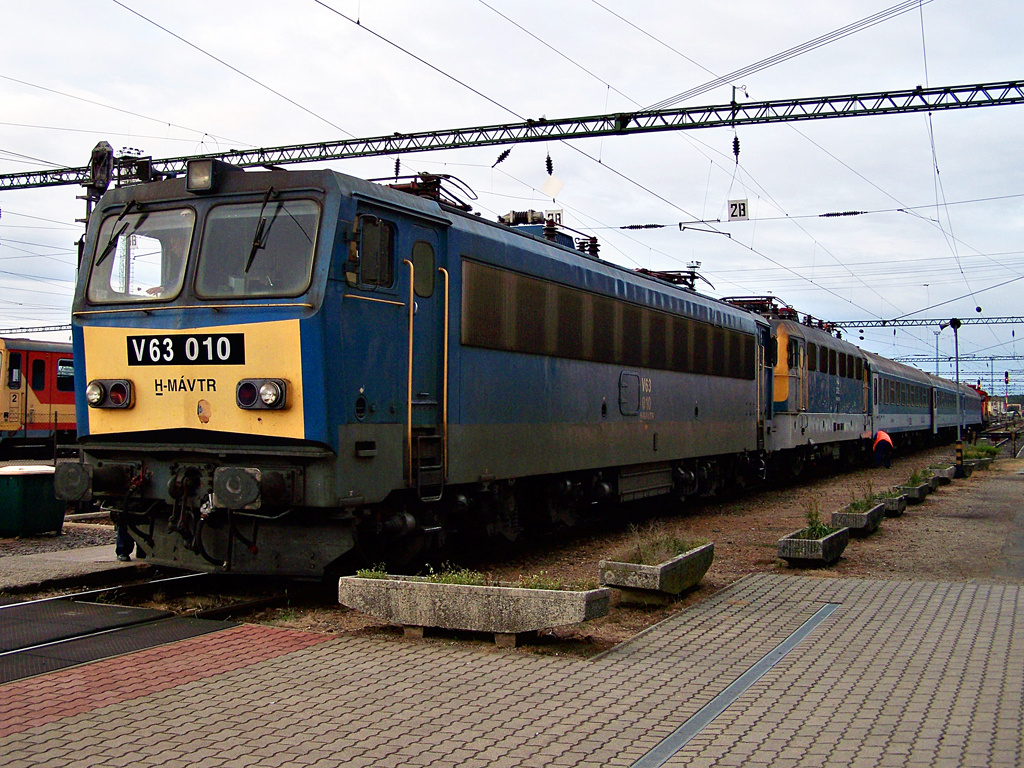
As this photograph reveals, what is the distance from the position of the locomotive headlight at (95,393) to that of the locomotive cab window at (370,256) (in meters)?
2.43

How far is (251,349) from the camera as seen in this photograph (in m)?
8.38

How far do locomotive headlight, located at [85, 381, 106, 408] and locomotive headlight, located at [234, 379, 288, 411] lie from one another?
1427 millimetres

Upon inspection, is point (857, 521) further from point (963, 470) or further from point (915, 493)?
point (963, 470)

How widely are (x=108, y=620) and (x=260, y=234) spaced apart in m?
3.29

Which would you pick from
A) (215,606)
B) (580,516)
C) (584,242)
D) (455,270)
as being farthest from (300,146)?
(215,606)

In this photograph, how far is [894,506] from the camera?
16.7 metres

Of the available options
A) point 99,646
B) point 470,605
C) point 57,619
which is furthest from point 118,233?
point 470,605

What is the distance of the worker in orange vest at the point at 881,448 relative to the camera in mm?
31141

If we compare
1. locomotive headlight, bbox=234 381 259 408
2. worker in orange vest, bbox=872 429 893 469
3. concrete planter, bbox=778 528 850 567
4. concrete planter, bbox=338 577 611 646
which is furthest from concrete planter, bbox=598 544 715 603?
worker in orange vest, bbox=872 429 893 469

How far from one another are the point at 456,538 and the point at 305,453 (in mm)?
4234

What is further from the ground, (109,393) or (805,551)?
(109,393)

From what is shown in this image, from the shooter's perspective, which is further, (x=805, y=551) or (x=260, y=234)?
(x=805, y=551)

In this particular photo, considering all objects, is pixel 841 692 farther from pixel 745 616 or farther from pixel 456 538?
pixel 456 538

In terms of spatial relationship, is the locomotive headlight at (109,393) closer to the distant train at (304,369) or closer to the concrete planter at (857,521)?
the distant train at (304,369)
